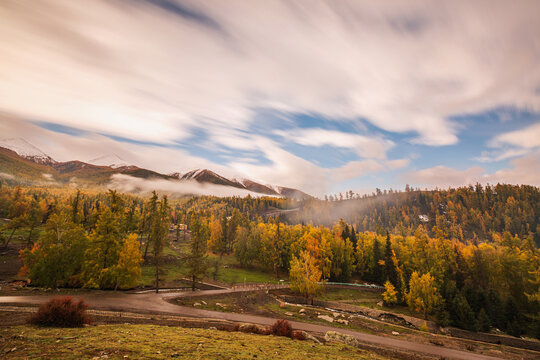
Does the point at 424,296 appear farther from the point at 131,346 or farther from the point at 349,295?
the point at 131,346

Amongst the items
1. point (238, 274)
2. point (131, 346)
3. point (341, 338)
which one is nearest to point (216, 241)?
point (238, 274)

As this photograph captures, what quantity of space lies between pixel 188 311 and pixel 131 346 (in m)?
21.5

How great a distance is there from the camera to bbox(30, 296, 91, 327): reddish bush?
50.9ft

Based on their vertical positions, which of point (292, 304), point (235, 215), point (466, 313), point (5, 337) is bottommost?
point (292, 304)

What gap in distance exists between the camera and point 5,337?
38.2 feet

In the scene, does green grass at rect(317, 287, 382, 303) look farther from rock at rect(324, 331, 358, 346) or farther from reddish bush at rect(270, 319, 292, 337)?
reddish bush at rect(270, 319, 292, 337)

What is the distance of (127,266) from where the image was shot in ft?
125

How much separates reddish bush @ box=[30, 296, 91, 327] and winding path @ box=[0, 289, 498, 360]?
1227 centimetres

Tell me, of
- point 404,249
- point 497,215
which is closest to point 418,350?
point 404,249

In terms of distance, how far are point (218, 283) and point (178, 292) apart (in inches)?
505

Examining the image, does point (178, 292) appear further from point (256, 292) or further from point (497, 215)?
point (497, 215)

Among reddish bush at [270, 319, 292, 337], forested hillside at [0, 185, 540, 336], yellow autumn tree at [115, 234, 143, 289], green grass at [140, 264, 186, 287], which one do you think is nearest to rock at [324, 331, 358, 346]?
reddish bush at [270, 319, 292, 337]

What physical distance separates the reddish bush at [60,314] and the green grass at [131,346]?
1.44 metres

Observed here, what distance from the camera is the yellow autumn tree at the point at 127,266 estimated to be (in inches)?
1481
